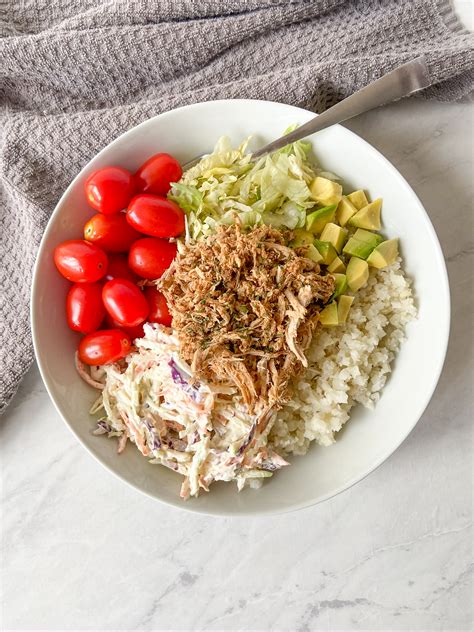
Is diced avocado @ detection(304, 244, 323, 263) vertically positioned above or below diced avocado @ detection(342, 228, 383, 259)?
above

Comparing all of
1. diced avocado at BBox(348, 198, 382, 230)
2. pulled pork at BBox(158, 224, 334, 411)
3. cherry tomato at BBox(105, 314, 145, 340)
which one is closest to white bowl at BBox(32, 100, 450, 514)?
diced avocado at BBox(348, 198, 382, 230)

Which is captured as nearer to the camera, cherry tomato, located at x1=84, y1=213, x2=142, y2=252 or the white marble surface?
cherry tomato, located at x1=84, y1=213, x2=142, y2=252

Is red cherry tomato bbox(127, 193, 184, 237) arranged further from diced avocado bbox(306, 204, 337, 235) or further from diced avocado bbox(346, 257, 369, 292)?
diced avocado bbox(346, 257, 369, 292)

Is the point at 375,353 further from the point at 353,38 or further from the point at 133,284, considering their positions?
the point at 353,38

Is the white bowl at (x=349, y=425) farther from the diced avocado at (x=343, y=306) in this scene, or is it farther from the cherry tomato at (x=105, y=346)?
the diced avocado at (x=343, y=306)

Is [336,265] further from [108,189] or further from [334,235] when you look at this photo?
[108,189]

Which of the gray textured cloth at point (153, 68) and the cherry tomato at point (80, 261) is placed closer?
the cherry tomato at point (80, 261)

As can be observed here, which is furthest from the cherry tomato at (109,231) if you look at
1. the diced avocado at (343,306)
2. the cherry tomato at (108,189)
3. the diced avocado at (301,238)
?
the diced avocado at (343,306)
